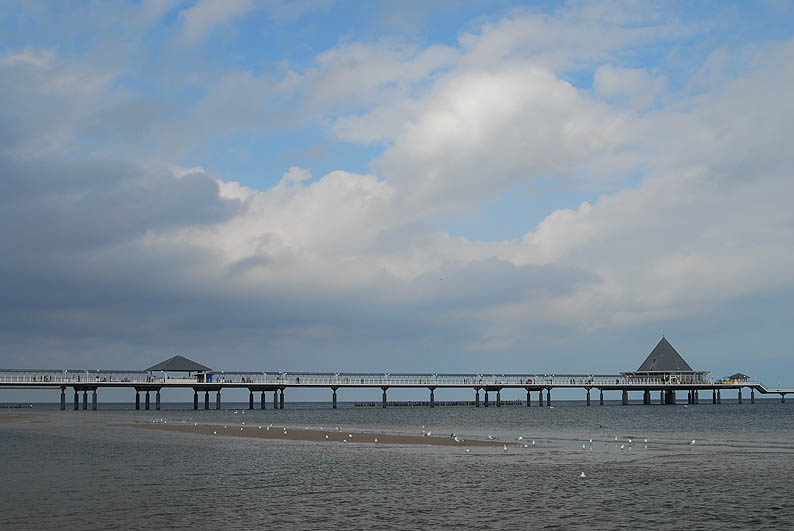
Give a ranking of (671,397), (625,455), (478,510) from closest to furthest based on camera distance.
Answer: (478,510) < (625,455) < (671,397)

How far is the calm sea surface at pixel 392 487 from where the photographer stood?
723 inches

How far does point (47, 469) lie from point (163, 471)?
153 inches

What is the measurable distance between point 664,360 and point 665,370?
3893 millimetres

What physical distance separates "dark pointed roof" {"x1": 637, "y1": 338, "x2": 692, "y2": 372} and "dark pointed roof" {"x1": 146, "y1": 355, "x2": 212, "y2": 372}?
7447 cm

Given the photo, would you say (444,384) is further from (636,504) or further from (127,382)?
(636,504)

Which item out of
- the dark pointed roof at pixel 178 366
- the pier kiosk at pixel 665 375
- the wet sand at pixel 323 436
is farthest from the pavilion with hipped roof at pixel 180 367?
the pier kiosk at pixel 665 375

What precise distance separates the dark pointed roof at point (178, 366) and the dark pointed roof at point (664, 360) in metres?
74.5

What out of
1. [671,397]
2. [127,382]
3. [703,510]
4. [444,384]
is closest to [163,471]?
[703,510]

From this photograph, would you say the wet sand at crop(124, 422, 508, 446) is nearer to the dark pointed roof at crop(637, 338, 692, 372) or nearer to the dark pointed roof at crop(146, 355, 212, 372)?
the dark pointed roof at crop(146, 355, 212, 372)

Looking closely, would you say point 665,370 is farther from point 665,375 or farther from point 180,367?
point 180,367

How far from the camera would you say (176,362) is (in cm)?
9394

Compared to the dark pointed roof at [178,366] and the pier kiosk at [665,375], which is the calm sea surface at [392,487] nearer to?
the dark pointed roof at [178,366]

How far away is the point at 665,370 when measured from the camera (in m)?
128

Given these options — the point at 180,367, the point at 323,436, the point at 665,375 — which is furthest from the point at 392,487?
the point at 665,375
